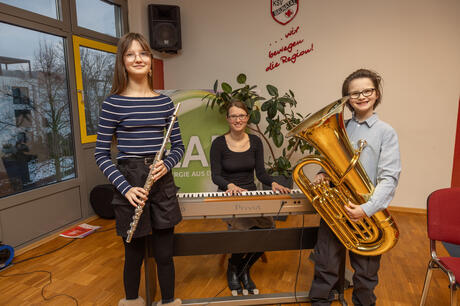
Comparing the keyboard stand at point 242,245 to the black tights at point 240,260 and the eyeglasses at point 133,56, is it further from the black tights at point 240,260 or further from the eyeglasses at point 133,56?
the eyeglasses at point 133,56

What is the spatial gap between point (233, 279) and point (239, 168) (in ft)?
2.70

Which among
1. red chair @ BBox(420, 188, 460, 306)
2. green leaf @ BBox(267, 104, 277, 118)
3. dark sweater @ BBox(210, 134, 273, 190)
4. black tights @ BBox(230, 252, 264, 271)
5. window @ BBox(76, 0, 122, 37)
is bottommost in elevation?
black tights @ BBox(230, 252, 264, 271)

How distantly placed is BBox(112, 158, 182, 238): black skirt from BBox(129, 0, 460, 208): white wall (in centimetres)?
289

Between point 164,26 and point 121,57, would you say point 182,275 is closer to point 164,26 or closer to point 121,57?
point 121,57

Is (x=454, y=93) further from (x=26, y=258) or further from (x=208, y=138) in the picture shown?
(x=26, y=258)

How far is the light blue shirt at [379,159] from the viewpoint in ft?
4.52

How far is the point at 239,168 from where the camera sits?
2213 mm

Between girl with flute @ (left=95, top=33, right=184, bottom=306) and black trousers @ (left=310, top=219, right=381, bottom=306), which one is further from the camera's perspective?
black trousers @ (left=310, top=219, right=381, bottom=306)

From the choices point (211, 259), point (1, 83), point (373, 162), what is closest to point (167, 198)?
point (373, 162)

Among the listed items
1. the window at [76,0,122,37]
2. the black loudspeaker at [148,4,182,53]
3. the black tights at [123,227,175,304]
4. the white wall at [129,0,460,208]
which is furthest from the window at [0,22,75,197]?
the black tights at [123,227,175,304]

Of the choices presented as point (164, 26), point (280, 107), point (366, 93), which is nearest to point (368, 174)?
point (366, 93)

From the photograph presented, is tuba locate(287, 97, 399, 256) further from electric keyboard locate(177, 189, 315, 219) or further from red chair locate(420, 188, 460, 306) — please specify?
red chair locate(420, 188, 460, 306)

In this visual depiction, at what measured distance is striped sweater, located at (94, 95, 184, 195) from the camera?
140cm

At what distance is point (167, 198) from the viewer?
60.1 inches
